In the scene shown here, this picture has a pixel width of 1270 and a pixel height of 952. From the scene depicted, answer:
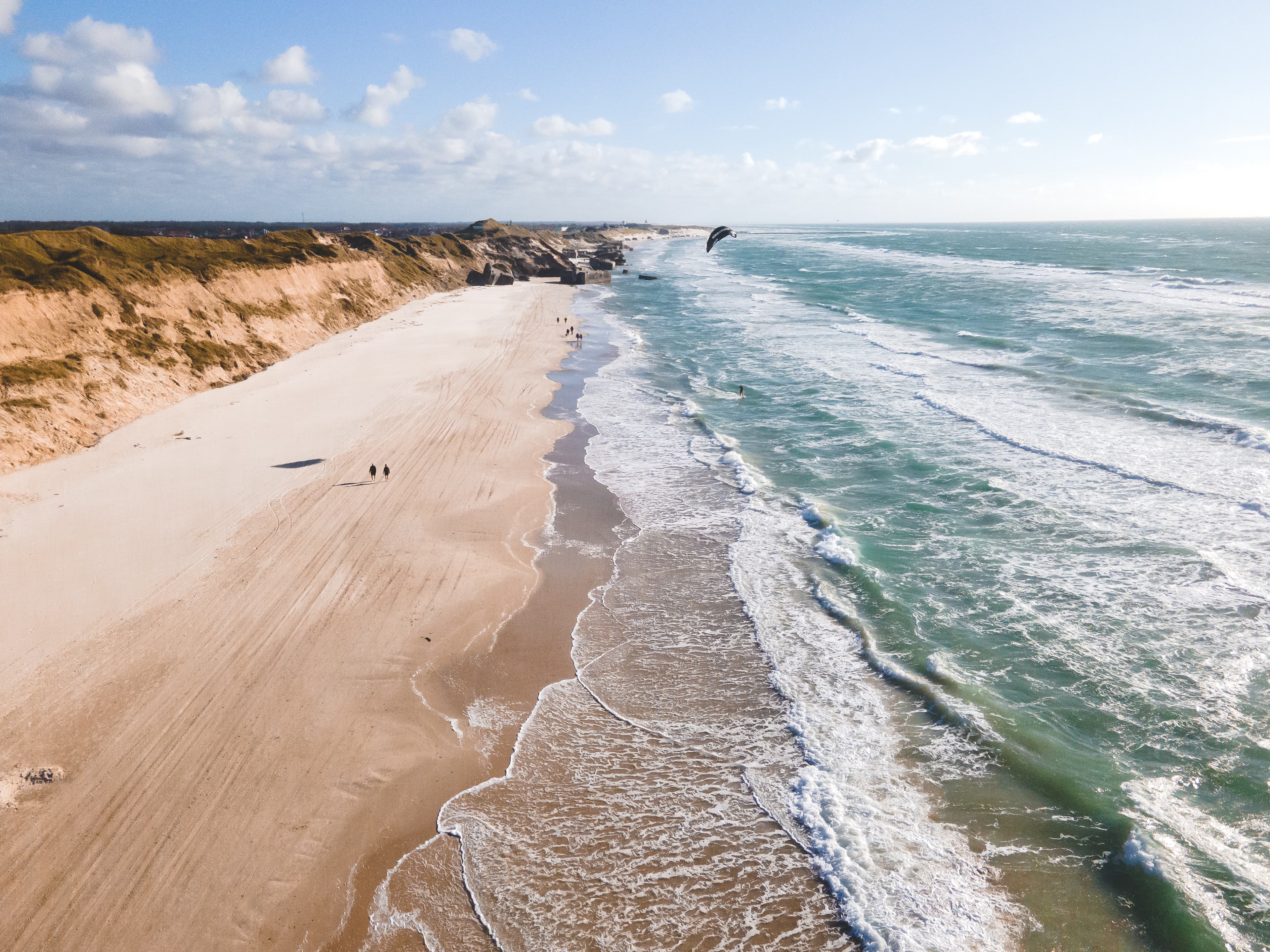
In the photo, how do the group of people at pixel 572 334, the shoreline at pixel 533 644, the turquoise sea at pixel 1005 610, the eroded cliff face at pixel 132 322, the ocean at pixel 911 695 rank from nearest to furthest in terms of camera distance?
the shoreline at pixel 533 644
the ocean at pixel 911 695
the turquoise sea at pixel 1005 610
the eroded cliff face at pixel 132 322
the group of people at pixel 572 334

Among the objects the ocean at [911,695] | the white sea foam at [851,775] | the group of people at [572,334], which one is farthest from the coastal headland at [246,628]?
the group of people at [572,334]

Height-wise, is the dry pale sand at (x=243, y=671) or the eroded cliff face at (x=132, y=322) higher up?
the eroded cliff face at (x=132, y=322)

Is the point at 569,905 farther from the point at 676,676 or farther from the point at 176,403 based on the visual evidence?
the point at 176,403

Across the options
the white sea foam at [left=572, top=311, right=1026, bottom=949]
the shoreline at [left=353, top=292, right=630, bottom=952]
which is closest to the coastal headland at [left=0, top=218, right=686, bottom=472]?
the shoreline at [left=353, top=292, right=630, bottom=952]

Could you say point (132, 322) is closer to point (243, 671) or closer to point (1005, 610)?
point (243, 671)

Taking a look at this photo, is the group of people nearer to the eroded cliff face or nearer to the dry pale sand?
the eroded cliff face

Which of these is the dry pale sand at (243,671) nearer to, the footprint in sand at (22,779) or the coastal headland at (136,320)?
the footprint in sand at (22,779)
